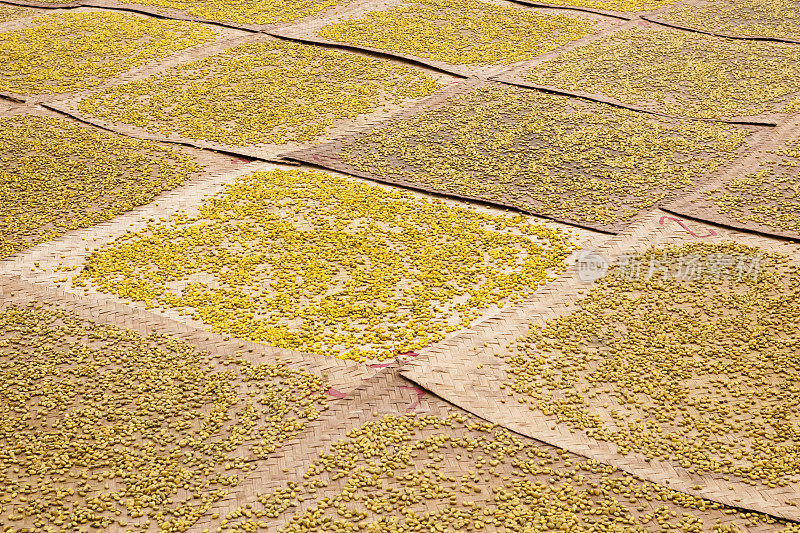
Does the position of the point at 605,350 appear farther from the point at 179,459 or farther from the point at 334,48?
the point at 334,48

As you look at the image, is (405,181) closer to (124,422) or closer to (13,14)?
(124,422)

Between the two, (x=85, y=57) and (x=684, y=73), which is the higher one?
(x=684, y=73)

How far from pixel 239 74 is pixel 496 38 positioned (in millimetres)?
2664

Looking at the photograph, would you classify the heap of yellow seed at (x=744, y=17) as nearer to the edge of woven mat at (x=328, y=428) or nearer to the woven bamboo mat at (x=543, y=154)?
the woven bamboo mat at (x=543, y=154)

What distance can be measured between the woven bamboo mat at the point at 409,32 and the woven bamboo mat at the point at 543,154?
82 centimetres

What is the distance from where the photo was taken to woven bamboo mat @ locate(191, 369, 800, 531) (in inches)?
125

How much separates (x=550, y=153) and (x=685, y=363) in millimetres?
2463

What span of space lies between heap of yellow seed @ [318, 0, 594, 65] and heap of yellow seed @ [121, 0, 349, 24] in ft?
1.98

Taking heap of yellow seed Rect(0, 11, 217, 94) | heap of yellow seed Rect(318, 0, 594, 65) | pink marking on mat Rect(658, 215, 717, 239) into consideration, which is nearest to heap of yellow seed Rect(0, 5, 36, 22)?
heap of yellow seed Rect(0, 11, 217, 94)

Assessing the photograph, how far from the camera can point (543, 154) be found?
602cm

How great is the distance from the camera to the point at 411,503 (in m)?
3.26

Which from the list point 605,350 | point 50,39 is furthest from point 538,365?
point 50,39

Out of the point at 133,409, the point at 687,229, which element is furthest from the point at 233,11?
the point at 133,409

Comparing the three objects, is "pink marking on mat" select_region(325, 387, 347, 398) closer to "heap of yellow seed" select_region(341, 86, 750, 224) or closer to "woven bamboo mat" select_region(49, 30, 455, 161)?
"heap of yellow seed" select_region(341, 86, 750, 224)
